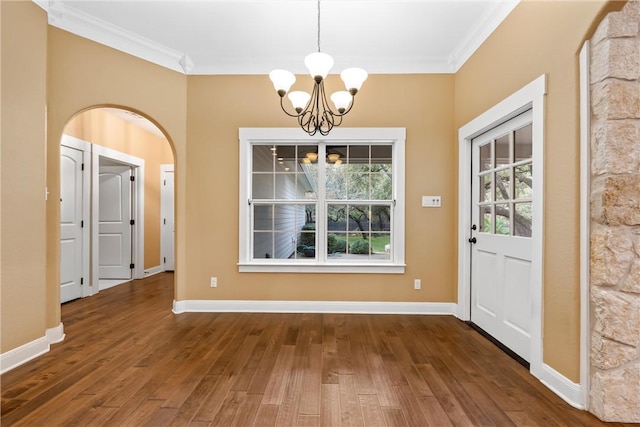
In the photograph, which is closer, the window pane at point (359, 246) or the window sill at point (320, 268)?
the window sill at point (320, 268)

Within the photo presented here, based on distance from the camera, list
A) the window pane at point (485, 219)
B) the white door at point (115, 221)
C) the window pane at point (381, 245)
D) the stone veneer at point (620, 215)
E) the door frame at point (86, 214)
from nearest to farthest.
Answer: the stone veneer at point (620, 215)
the window pane at point (485, 219)
the window pane at point (381, 245)
the door frame at point (86, 214)
the white door at point (115, 221)

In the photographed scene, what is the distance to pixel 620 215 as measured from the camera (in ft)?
5.37

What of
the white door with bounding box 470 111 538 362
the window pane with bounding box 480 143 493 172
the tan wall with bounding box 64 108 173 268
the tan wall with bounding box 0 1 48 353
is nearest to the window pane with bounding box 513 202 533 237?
the white door with bounding box 470 111 538 362

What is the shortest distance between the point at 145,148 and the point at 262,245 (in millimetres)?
3578

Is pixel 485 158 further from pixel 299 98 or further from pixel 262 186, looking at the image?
pixel 262 186

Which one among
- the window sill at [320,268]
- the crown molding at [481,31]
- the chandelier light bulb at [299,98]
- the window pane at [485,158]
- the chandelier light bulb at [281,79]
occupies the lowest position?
the window sill at [320,268]

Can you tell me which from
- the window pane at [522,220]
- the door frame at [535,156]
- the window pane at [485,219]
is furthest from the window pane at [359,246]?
the door frame at [535,156]

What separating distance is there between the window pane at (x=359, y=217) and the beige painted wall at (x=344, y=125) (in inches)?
18.8

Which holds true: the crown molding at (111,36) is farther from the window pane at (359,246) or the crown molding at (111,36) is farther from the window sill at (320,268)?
the window pane at (359,246)

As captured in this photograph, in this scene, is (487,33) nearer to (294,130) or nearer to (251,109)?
(294,130)

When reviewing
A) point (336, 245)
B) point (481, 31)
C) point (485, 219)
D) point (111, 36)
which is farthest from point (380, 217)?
point (111, 36)

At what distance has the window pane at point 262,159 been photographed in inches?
143

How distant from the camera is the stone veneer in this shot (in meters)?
1.63

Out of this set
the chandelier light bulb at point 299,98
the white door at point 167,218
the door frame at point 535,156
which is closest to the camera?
the door frame at point 535,156
